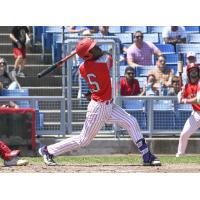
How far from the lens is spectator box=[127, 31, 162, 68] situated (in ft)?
62.6

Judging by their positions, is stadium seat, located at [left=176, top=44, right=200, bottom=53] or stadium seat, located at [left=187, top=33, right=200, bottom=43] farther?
stadium seat, located at [left=187, top=33, right=200, bottom=43]

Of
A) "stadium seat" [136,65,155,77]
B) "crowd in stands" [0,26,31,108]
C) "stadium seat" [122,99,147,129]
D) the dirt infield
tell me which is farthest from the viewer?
"crowd in stands" [0,26,31,108]

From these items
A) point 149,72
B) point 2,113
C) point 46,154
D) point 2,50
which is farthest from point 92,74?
point 2,50

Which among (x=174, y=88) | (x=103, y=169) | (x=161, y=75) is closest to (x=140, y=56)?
(x=161, y=75)

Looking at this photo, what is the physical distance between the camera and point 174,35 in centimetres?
2030

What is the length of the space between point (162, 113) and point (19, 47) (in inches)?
144

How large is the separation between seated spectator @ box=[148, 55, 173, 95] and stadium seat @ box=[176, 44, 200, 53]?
4.15 ft

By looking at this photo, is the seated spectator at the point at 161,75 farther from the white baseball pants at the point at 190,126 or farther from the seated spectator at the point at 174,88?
the white baseball pants at the point at 190,126

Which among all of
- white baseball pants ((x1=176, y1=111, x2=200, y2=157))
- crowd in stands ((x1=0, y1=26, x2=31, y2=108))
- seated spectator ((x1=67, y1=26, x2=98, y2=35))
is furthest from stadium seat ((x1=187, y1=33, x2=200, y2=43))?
white baseball pants ((x1=176, y1=111, x2=200, y2=157))

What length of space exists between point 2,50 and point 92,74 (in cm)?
856

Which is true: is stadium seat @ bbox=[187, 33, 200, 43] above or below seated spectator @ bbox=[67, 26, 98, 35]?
below

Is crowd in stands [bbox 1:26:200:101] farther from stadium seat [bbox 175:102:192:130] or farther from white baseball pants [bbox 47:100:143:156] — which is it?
white baseball pants [bbox 47:100:143:156]

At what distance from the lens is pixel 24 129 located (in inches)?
678

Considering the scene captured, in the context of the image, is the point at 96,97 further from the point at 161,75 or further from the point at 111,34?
the point at 111,34
